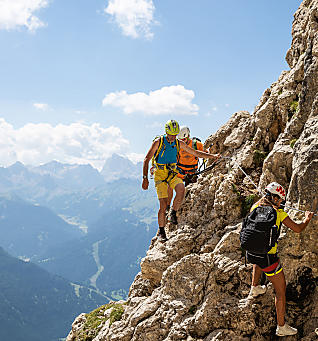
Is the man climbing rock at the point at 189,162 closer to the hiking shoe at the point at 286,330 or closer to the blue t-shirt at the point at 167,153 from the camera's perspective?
the blue t-shirt at the point at 167,153

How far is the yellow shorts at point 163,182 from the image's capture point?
11.8 metres

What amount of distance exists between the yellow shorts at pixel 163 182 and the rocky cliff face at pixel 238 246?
4.68 feet

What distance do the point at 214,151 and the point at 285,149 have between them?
6440mm

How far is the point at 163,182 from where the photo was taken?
11.9 meters

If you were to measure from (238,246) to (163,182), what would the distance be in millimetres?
4035

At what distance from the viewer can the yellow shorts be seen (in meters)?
11.8

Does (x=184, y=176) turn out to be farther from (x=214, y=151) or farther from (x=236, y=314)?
(x=236, y=314)

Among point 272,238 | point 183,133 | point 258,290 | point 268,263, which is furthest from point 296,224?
point 183,133

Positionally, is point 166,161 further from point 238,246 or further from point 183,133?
point 238,246

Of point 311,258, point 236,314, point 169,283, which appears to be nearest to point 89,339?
point 169,283

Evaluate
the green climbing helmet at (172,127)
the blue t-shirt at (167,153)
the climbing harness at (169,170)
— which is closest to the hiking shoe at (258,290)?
the climbing harness at (169,170)

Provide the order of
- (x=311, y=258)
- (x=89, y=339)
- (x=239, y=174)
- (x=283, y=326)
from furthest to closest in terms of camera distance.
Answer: (x=89, y=339) < (x=239, y=174) < (x=311, y=258) < (x=283, y=326)

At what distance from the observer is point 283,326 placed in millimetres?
7203

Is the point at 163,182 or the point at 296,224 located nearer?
the point at 296,224
